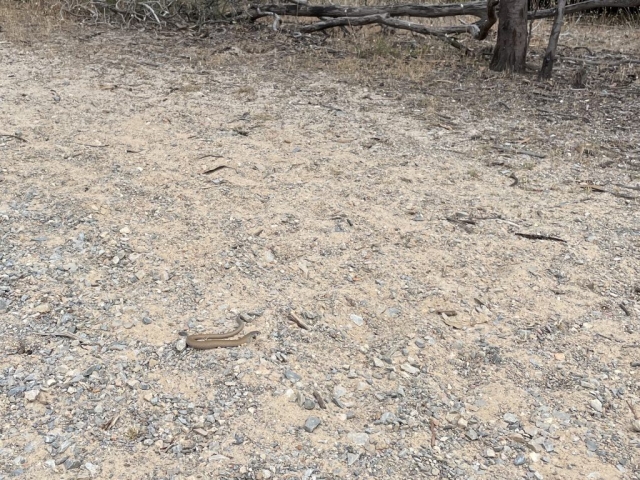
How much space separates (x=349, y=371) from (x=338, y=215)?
1249mm

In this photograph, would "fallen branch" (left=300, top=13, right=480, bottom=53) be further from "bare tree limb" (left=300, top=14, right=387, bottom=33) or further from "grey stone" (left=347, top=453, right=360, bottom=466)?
"grey stone" (left=347, top=453, right=360, bottom=466)

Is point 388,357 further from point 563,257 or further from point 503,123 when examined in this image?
point 503,123

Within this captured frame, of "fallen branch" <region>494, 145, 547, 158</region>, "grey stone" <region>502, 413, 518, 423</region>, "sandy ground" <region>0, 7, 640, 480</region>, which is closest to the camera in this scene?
"sandy ground" <region>0, 7, 640, 480</region>

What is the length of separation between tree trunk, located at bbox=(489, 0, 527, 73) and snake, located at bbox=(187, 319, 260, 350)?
473 cm

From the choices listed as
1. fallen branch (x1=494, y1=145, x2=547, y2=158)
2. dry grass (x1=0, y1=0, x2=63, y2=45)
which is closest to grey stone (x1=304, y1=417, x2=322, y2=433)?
fallen branch (x1=494, y1=145, x2=547, y2=158)

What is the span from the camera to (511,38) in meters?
6.21

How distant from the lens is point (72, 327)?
257cm

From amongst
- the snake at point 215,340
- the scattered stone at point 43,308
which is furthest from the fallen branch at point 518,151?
the scattered stone at point 43,308

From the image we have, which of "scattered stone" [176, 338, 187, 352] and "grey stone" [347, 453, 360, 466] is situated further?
"scattered stone" [176, 338, 187, 352]

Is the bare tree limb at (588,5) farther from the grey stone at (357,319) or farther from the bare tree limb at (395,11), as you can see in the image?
the grey stone at (357,319)

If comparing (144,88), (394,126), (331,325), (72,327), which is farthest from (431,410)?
(144,88)

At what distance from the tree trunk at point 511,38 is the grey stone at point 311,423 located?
499cm

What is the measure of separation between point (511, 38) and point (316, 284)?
437 cm

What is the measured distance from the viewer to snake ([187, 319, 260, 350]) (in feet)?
8.20
